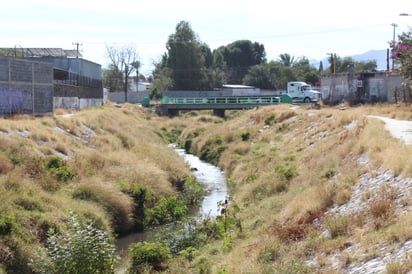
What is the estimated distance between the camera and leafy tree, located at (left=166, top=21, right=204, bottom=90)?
115m

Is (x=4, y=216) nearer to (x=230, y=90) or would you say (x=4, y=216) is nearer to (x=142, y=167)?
(x=142, y=167)

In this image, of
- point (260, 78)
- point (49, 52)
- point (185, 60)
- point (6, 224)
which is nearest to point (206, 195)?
point (6, 224)

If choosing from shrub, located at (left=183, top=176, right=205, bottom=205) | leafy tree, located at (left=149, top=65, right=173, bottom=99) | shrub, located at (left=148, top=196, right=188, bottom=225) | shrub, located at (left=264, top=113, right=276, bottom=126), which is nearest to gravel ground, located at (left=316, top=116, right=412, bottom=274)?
shrub, located at (left=148, top=196, right=188, bottom=225)

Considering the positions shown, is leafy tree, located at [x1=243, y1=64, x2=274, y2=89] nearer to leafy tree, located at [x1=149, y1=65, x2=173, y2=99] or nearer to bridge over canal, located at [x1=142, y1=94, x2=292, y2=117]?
leafy tree, located at [x1=149, y1=65, x2=173, y2=99]

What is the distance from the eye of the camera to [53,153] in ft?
104

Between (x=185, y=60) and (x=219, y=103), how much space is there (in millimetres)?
34562

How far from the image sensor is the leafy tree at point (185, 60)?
377ft

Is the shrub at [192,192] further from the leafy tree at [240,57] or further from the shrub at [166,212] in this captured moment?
the leafy tree at [240,57]

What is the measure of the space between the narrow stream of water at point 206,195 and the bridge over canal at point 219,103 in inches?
998

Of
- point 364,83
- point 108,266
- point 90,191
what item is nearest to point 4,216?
point 108,266

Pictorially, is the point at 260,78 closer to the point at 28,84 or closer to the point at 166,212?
the point at 28,84

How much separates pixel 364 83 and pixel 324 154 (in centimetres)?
3639

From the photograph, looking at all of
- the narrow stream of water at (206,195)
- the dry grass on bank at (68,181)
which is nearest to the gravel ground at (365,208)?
the narrow stream of water at (206,195)

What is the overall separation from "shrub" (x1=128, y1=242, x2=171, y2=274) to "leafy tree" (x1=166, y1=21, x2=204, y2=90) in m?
97.0
